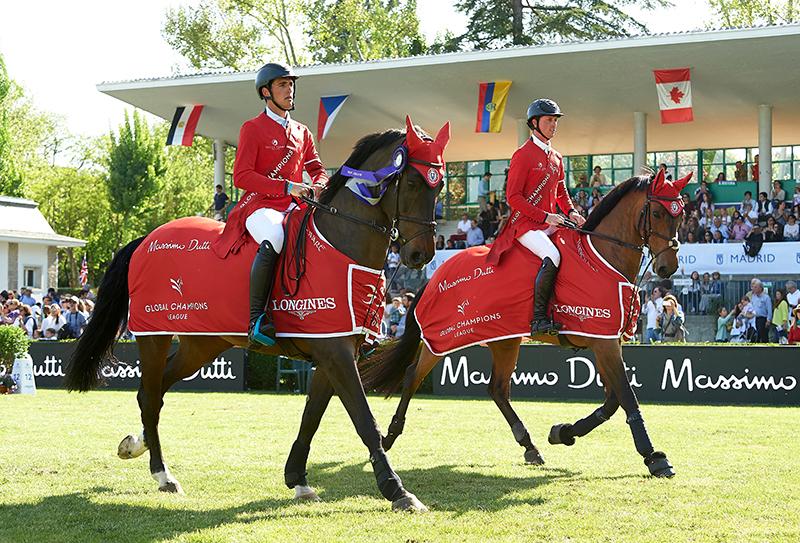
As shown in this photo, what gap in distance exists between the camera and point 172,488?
6926 mm

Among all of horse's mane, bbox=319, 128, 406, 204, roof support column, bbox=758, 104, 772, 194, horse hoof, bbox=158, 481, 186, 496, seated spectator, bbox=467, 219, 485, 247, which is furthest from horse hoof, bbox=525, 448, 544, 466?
roof support column, bbox=758, 104, 772, 194

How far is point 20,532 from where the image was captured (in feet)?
18.2

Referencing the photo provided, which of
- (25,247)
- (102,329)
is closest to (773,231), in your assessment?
(102,329)

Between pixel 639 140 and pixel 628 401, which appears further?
pixel 639 140

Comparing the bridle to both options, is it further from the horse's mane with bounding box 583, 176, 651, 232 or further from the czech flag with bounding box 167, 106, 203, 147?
the czech flag with bounding box 167, 106, 203, 147

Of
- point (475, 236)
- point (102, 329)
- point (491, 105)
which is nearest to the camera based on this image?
point (102, 329)

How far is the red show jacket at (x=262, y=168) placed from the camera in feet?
22.8

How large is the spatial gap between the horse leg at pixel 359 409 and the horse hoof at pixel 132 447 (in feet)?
6.11

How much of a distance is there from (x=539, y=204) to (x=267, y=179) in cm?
305

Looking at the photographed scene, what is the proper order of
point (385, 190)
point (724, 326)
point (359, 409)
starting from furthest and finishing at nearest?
point (724, 326) < point (385, 190) < point (359, 409)

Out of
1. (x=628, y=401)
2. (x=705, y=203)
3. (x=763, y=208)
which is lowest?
(x=628, y=401)

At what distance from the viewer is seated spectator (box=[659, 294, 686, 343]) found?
61.4ft

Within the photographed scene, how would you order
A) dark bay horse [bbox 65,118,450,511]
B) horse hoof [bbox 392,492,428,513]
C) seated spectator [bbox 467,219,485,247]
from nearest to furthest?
horse hoof [bbox 392,492,428,513] < dark bay horse [bbox 65,118,450,511] < seated spectator [bbox 467,219,485,247]

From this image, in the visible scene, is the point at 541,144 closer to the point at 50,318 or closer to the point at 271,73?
the point at 271,73
